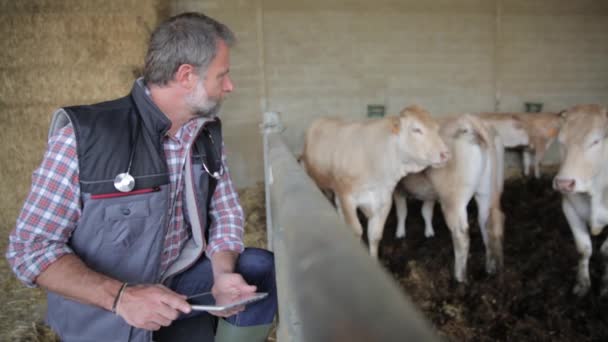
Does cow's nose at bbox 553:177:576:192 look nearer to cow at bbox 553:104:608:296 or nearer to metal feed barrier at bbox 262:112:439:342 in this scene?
cow at bbox 553:104:608:296

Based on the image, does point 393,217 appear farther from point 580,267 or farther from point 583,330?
point 583,330

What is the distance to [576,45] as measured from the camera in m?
8.02

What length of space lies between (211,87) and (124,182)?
46cm

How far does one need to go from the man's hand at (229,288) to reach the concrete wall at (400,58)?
5294 millimetres

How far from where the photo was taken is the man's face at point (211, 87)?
5.54ft

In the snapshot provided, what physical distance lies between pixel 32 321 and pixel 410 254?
3.01 metres

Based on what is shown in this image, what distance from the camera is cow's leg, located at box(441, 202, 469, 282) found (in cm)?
404

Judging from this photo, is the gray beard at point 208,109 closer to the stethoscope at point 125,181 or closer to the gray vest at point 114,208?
the gray vest at point 114,208

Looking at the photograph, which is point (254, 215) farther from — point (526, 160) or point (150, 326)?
point (526, 160)

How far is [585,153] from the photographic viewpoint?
11.4ft

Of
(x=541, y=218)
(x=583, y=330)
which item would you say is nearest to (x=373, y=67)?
(x=541, y=218)

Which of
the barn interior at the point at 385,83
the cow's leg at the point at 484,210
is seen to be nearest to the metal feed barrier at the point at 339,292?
the barn interior at the point at 385,83

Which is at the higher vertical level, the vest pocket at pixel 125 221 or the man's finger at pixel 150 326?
the vest pocket at pixel 125 221

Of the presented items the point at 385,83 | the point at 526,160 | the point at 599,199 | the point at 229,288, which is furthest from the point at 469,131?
the point at 526,160
